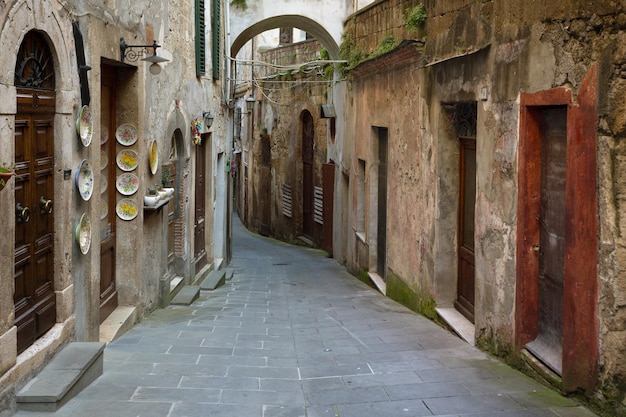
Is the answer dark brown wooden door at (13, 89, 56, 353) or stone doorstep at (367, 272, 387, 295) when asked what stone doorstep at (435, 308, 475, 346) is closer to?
stone doorstep at (367, 272, 387, 295)

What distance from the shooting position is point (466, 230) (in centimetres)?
827

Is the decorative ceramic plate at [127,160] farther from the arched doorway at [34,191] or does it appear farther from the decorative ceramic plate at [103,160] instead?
the arched doorway at [34,191]

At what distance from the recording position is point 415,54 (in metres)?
9.52

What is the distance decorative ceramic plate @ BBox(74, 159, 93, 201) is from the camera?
6052mm

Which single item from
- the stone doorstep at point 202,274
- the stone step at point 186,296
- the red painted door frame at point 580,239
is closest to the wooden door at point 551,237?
the red painted door frame at point 580,239

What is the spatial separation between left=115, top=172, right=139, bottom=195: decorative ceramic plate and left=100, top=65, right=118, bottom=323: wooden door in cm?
10

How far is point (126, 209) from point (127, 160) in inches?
21.0

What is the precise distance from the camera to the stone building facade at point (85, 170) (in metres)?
4.88

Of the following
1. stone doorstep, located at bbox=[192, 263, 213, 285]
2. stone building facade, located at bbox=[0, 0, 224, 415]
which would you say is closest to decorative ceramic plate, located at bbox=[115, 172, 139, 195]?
stone building facade, located at bbox=[0, 0, 224, 415]

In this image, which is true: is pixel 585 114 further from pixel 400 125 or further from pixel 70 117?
pixel 400 125

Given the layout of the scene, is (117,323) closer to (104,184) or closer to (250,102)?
(104,184)

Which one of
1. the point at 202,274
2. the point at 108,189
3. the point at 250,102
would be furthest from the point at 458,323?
the point at 250,102

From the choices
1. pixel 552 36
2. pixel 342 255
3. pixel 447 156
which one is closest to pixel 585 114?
pixel 552 36

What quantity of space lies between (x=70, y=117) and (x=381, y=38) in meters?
6.83
